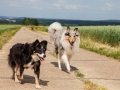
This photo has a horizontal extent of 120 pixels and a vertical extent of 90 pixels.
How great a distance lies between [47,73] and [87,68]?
1984 millimetres

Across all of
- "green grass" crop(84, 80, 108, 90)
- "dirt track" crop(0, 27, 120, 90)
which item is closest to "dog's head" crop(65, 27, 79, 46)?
"dirt track" crop(0, 27, 120, 90)

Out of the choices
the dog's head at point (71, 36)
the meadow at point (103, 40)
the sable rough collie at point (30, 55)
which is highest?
the dog's head at point (71, 36)

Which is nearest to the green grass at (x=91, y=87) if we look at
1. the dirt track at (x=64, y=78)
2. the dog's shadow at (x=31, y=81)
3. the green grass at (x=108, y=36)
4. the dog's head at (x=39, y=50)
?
the dirt track at (x=64, y=78)

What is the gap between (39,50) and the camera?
715 cm

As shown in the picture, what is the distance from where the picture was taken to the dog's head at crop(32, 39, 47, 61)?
7097 mm

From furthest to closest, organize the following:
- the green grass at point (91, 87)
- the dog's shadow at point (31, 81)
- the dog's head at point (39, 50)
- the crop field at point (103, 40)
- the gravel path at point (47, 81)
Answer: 1. the crop field at point (103, 40)
2. the dog's shadow at point (31, 81)
3. the gravel path at point (47, 81)
4. the green grass at point (91, 87)
5. the dog's head at point (39, 50)

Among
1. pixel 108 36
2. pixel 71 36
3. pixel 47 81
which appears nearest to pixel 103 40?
pixel 108 36

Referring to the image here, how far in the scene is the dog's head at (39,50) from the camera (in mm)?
7097

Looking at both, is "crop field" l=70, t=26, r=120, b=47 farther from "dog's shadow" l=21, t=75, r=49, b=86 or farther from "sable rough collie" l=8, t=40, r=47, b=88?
"sable rough collie" l=8, t=40, r=47, b=88

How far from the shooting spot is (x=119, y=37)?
22484mm

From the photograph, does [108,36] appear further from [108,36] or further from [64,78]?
[64,78]

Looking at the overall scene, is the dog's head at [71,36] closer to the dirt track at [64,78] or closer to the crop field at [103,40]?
the dirt track at [64,78]

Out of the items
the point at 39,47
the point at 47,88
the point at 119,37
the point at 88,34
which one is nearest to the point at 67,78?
the point at 47,88

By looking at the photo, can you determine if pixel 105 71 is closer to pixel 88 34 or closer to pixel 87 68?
pixel 87 68
